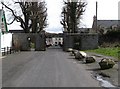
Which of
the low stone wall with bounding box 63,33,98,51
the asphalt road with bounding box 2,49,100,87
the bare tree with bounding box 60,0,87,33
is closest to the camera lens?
the asphalt road with bounding box 2,49,100,87

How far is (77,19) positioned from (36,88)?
61.1m

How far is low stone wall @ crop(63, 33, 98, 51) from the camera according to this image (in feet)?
211

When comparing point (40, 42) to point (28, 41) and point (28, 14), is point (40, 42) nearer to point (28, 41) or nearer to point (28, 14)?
point (28, 41)

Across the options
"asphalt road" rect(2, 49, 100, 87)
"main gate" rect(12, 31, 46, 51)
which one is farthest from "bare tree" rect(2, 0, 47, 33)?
"asphalt road" rect(2, 49, 100, 87)

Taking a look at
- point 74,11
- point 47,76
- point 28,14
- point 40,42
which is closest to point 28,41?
point 40,42

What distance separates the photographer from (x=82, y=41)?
2557 inches

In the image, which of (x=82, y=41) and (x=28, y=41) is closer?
(x=28, y=41)

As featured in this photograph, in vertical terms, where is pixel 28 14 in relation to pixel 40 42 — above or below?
above

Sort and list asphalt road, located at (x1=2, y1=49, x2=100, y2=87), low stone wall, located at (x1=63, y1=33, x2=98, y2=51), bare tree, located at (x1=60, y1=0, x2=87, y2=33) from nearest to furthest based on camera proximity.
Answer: asphalt road, located at (x1=2, y1=49, x2=100, y2=87) < low stone wall, located at (x1=63, y1=33, x2=98, y2=51) < bare tree, located at (x1=60, y1=0, x2=87, y2=33)

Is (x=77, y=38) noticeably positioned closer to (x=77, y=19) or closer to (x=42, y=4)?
(x=77, y=19)

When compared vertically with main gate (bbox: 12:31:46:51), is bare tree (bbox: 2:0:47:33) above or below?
above

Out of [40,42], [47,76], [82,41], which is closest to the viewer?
[47,76]

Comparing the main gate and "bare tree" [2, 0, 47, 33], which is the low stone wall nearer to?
the main gate

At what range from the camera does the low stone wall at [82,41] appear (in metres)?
64.4
